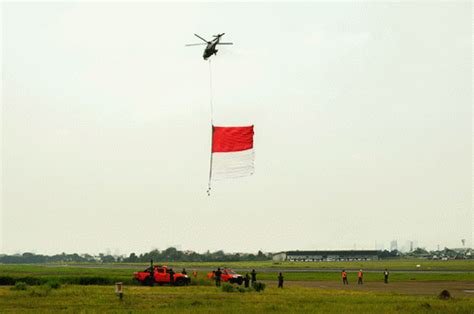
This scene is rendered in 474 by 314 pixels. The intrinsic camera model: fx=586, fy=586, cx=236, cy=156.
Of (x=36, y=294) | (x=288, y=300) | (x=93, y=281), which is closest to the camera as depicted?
(x=288, y=300)

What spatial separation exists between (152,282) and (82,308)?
19.5 metres

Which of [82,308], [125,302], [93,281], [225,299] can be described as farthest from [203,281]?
[82,308]

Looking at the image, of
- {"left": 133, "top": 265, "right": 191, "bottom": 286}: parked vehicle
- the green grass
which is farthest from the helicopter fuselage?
{"left": 133, "top": 265, "right": 191, "bottom": 286}: parked vehicle

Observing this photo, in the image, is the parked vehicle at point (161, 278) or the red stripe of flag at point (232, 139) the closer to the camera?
the red stripe of flag at point (232, 139)

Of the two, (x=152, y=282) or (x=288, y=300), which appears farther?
(x=152, y=282)

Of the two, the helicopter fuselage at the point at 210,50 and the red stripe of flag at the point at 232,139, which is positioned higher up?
the helicopter fuselage at the point at 210,50

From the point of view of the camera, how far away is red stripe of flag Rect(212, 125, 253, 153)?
20984 millimetres

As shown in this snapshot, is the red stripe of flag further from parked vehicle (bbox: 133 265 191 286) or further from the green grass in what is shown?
parked vehicle (bbox: 133 265 191 286)

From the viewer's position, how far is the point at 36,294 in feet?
111

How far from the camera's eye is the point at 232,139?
21.1 meters

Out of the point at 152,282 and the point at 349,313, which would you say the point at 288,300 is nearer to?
the point at 349,313

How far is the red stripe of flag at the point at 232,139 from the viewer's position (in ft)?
68.8

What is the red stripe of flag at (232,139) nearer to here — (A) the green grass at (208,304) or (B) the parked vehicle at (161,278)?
(A) the green grass at (208,304)

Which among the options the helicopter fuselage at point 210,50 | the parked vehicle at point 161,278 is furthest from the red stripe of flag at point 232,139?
the parked vehicle at point 161,278
